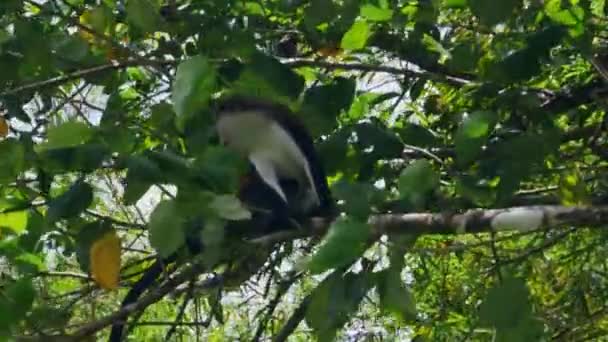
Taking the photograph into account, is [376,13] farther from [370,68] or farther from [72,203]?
[72,203]

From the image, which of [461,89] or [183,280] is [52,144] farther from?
[461,89]

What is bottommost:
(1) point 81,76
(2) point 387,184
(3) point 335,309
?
(3) point 335,309

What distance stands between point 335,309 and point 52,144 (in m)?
0.52

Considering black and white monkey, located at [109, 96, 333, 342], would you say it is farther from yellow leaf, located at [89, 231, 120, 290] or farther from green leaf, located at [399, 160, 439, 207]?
green leaf, located at [399, 160, 439, 207]

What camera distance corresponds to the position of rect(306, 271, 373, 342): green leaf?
5.79 ft

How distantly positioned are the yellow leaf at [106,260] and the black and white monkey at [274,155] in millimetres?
1154

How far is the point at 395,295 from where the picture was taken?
1.70m

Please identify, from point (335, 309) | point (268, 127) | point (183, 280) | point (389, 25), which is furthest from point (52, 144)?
point (268, 127)

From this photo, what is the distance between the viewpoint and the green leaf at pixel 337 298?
1.76m

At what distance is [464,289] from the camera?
12.1 feet

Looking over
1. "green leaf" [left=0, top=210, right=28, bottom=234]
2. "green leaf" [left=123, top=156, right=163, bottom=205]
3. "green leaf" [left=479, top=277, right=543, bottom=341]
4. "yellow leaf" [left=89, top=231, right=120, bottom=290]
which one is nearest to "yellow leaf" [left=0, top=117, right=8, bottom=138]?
"green leaf" [left=0, top=210, right=28, bottom=234]

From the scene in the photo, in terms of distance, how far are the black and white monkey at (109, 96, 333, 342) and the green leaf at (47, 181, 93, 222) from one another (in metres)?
1.41

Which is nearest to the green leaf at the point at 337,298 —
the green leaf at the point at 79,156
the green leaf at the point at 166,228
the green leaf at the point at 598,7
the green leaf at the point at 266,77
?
the green leaf at the point at 166,228

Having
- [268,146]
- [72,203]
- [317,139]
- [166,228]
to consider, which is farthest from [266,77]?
[268,146]
